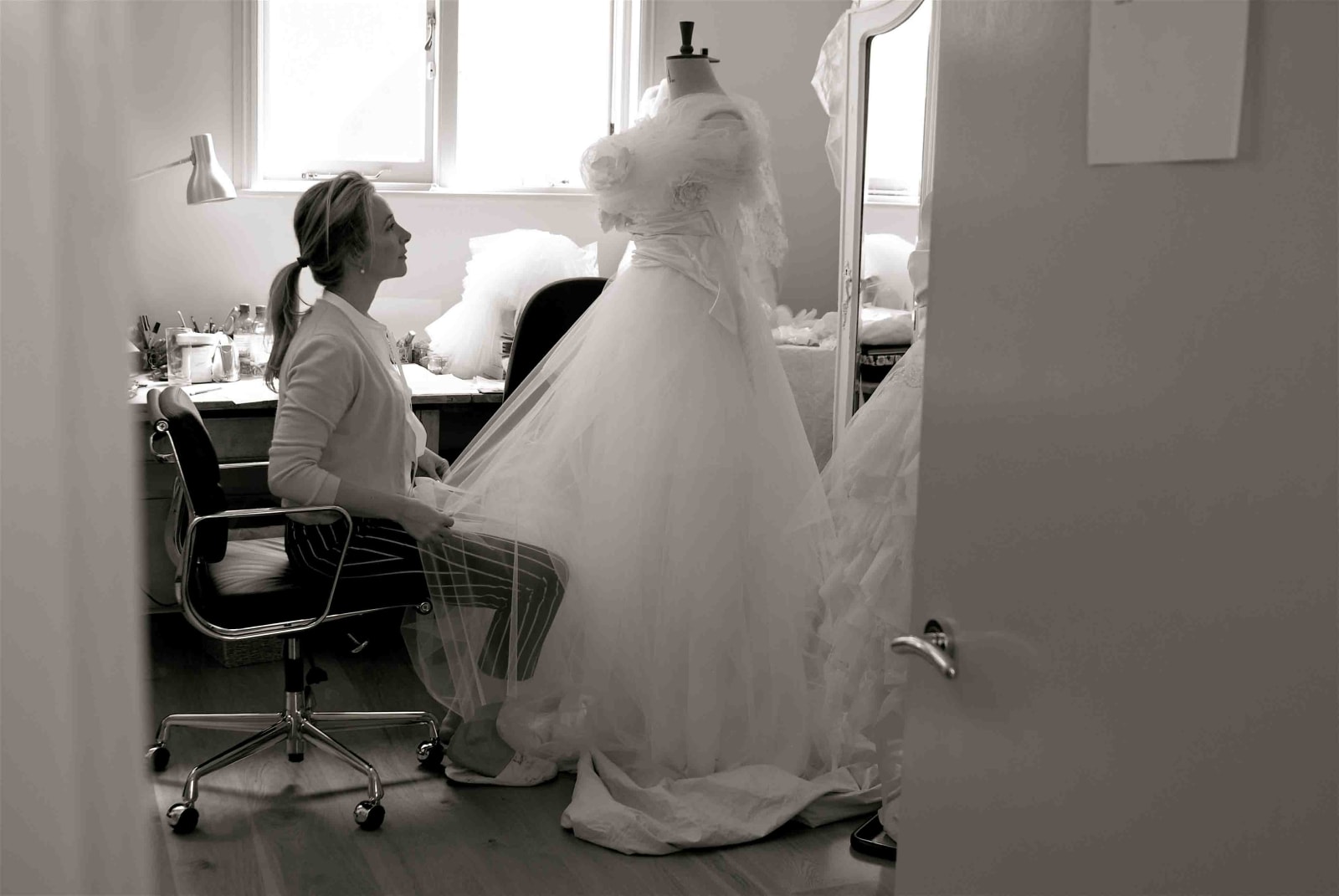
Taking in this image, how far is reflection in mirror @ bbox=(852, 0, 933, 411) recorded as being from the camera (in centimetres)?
322

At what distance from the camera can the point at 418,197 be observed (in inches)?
177

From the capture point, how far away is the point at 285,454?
262 centimetres

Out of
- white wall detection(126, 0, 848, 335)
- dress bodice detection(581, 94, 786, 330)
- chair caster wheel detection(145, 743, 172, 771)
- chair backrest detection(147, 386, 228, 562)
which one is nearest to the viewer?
chair backrest detection(147, 386, 228, 562)

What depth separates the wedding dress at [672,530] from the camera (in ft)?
9.23

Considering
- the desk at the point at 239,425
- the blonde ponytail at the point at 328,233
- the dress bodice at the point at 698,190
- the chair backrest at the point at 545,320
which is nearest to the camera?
the blonde ponytail at the point at 328,233

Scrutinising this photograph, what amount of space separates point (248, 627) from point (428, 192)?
224cm

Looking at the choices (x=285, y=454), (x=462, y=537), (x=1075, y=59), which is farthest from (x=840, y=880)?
(x=1075, y=59)

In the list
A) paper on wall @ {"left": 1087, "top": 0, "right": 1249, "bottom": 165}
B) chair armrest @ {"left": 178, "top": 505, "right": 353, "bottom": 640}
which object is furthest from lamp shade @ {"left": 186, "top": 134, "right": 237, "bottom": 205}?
paper on wall @ {"left": 1087, "top": 0, "right": 1249, "bottom": 165}

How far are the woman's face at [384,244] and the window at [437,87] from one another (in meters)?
1.62

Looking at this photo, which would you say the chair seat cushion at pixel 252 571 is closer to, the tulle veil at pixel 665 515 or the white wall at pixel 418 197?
the tulle veil at pixel 665 515

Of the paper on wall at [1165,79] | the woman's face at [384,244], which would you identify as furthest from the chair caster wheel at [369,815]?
the paper on wall at [1165,79]

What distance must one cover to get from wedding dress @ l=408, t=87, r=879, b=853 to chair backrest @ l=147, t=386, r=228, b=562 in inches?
17.8

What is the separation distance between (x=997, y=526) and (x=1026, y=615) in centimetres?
8

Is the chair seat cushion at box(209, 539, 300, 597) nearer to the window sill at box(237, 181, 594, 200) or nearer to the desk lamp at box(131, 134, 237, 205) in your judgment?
the desk lamp at box(131, 134, 237, 205)
